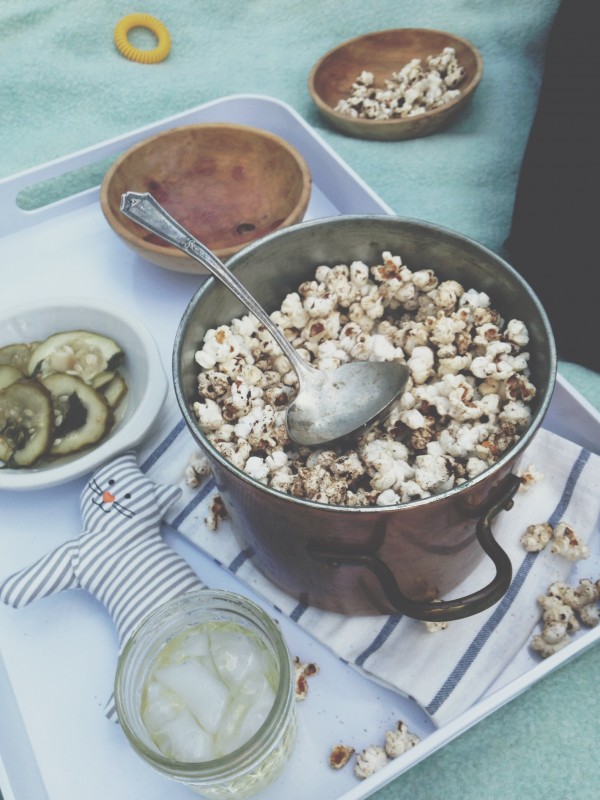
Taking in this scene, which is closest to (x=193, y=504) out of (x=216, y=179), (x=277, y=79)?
(x=216, y=179)

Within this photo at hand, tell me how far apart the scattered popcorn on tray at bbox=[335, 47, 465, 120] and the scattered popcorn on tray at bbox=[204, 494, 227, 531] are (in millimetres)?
713

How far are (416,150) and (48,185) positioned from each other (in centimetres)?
56

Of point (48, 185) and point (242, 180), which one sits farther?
point (48, 185)

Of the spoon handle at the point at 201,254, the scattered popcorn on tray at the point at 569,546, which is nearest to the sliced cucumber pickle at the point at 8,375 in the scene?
the spoon handle at the point at 201,254

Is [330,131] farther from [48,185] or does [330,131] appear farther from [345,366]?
[345,366]

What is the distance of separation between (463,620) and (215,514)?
24 cm

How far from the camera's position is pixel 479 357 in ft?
2.11

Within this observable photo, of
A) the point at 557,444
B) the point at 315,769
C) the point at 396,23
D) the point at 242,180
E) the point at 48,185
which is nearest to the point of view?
the point at 315,769

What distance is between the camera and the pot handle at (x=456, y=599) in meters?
0.49

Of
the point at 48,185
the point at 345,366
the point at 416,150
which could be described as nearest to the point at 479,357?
the point at 345,366

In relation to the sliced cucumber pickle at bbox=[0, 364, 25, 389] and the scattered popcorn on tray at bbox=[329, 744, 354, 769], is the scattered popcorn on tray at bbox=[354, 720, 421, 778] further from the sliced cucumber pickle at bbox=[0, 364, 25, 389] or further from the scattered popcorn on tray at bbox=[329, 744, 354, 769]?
the sliced cucumber pickle at bbox=[0, 364, 25, 389]

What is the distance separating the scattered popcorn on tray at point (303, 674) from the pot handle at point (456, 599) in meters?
0.14

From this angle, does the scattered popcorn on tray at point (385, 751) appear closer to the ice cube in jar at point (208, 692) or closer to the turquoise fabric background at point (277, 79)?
the ice cube in jar at point (208, 692)

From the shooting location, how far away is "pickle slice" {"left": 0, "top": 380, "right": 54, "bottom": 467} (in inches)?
28.9
